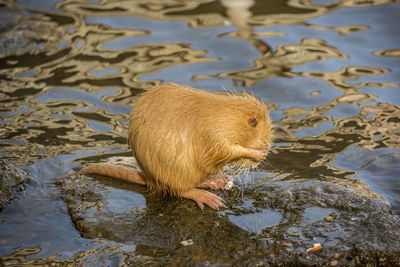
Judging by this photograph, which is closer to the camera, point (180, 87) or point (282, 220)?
point (282, 220)

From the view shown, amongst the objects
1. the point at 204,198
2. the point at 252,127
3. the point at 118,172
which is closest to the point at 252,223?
the point at 204,198

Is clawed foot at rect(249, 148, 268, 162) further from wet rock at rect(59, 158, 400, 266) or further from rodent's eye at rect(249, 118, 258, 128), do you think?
wet rock at rect(59, 158, 400, 266)

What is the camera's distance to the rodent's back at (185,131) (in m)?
3.81

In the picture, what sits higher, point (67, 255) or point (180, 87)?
point (180, 87)

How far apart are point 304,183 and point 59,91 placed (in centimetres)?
373

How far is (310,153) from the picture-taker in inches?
201

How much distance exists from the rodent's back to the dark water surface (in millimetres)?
360

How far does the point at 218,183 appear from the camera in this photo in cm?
420

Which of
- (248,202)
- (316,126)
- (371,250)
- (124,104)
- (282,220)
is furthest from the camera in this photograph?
(124,104)

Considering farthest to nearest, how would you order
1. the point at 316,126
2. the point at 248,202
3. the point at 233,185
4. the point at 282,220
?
the point at 316,126 < the point at 233,185 < the point at 248,202 < the point at 282,220

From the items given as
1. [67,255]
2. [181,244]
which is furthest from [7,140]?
[181,244]

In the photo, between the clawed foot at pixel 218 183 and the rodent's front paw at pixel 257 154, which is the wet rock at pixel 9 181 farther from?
the rodent's front paw at pixel 257 154

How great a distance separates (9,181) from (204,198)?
165 centimetres

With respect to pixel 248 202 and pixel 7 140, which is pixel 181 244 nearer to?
pixel 248 202
